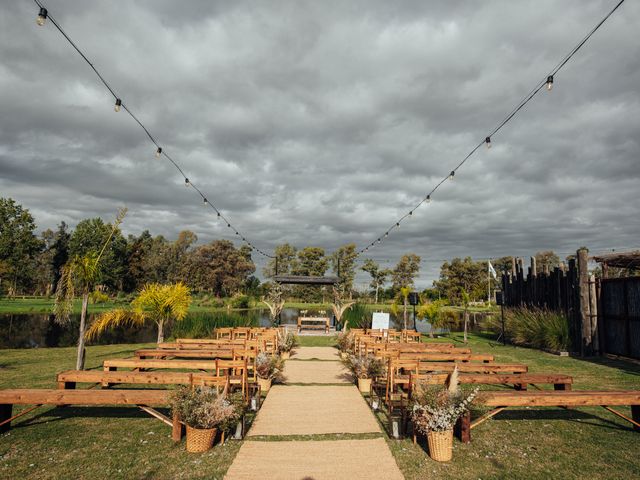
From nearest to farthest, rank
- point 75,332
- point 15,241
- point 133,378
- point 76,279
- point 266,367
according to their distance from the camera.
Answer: point 133,378, point 266,367, point 76,279, point 75,332, point 15,241

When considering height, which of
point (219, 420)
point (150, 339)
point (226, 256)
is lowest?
point (150, 339)

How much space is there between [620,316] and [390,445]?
9954mm

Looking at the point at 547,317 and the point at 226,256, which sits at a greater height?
the point at 226,256

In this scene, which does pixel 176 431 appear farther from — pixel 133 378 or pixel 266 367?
pixel 266 367

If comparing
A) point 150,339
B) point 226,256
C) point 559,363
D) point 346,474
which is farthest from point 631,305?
point 226,256

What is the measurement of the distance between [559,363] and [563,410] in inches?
197

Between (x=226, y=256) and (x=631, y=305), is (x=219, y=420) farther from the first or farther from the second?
(x=226, y=256)

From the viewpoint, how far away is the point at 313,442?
4.70 meters

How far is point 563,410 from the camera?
20.2 feet

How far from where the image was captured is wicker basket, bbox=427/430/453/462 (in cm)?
420

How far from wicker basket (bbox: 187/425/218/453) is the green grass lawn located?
3.1 inches

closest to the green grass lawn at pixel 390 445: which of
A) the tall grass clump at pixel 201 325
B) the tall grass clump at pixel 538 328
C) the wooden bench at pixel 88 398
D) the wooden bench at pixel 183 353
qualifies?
the wooden bench at pixel 88 398

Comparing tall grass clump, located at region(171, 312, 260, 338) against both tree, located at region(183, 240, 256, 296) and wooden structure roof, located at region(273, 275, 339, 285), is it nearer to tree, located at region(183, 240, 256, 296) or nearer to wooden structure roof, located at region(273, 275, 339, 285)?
wooden structure roof, located at region(273, 275, 339, 285)

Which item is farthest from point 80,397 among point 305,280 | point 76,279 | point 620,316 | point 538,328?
point 305,280
